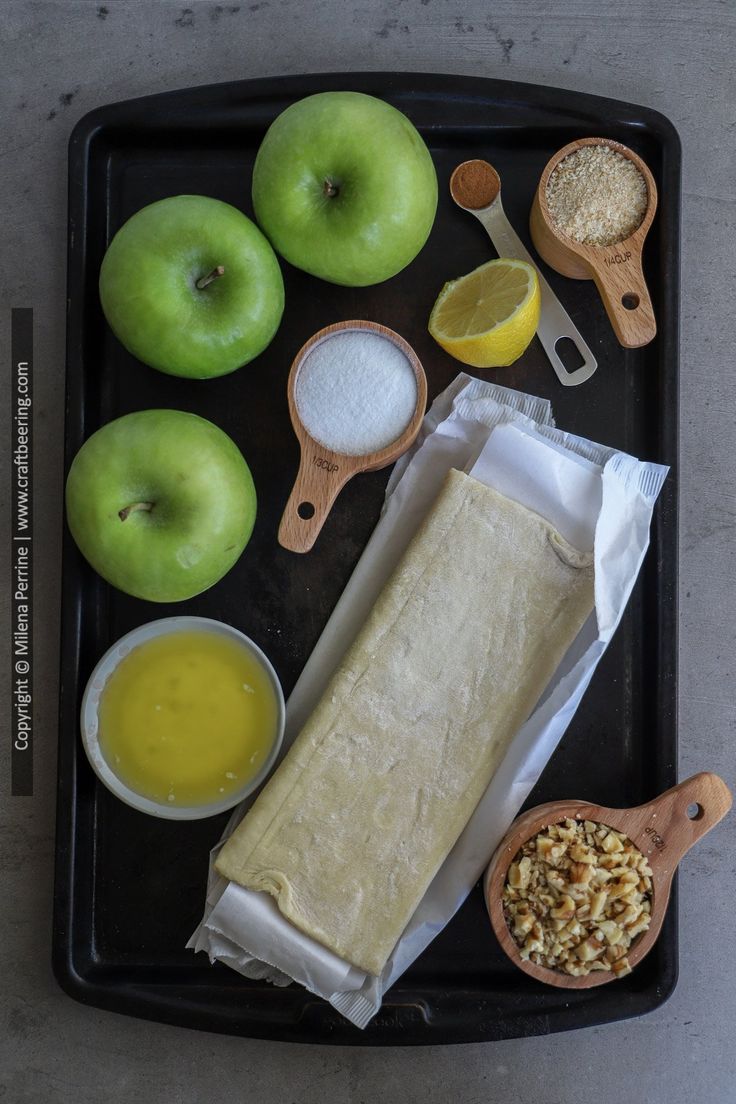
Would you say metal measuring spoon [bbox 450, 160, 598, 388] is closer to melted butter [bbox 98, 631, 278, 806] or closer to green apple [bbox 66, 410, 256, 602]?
green apple [bbox 66, 410, 256, 602]

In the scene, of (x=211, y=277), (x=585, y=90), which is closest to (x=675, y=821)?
(x=211, y=277)

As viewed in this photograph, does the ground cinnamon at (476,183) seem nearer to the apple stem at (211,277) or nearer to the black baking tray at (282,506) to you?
the black baking tray at (282,506)

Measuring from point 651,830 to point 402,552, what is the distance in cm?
46

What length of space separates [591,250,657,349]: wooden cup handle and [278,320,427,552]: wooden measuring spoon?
0.26 metres

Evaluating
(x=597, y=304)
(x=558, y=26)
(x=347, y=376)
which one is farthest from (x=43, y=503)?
(x=558, y=26)

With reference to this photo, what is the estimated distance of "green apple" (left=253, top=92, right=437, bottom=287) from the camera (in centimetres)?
104

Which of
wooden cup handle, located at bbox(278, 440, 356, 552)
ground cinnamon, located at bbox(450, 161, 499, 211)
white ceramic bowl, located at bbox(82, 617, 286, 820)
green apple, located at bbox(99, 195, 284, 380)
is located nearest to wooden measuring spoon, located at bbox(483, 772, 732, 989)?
white ceramic bowl, located at bbox(82, 617, 286, 820)

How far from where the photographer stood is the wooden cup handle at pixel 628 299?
1.14 m

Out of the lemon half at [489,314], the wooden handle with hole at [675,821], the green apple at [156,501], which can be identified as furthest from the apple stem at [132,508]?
the wooden handle with hole at [675,821]

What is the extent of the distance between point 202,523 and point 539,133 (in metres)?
0.70

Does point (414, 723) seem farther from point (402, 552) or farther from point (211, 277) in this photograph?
point (211, 277)

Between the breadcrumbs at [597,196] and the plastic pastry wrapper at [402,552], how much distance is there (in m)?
0.22

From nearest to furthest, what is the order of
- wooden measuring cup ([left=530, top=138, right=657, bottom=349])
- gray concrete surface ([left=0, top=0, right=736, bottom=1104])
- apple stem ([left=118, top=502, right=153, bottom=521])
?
apple stem ([left=118, top=502, right=153, bottom=521])
wooden measuring cup ([left=530, top=138, right=657, bottom=349])
gray concrete surface ([left=0, top=0, right=736, bottom=1104])

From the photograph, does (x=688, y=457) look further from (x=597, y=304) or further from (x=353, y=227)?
(x=353, y=227)
